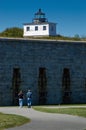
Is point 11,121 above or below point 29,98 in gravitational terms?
below

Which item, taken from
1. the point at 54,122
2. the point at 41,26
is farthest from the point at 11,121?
the point at 41,26

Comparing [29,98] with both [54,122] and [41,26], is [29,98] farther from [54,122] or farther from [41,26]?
[41,26]

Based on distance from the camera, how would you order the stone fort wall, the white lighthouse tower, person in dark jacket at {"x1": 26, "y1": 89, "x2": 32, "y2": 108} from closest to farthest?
person in dark jacket at {"x1": 26, "y1": 89, "x2": 32, "y2": 108} < the stone fort wall < the white lighthouse tower

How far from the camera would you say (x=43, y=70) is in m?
42.9

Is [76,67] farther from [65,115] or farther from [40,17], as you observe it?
[40,17]

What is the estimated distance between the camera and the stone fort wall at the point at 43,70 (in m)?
41.1

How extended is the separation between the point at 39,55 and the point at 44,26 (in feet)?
232

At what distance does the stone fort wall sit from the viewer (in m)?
41.1

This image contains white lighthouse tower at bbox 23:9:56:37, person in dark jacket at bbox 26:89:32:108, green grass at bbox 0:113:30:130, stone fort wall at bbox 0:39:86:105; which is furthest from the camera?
white lighthouse tower at bbox 23:9:56:37

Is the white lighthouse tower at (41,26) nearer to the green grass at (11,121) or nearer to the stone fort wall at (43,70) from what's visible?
the stone fort wall at (43,70)

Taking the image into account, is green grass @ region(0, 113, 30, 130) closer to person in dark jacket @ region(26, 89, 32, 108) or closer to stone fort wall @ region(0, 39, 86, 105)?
person in dark jacket @ region(26, 89, 32, 108)

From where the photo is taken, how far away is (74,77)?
4419 centimetres

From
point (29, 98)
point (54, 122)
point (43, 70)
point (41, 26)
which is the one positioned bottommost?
point (54, 122)

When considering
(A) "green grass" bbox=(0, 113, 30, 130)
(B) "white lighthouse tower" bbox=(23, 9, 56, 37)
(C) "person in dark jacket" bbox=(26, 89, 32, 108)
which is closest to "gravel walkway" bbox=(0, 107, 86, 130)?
(A) "green grass" bbox=(0, 113, 30, 130)
